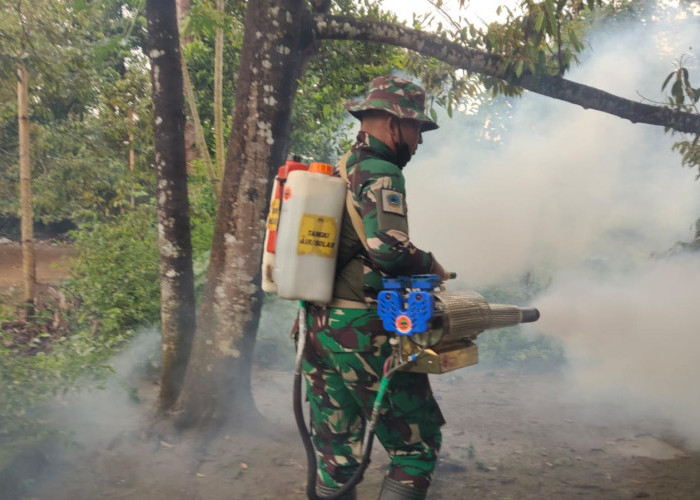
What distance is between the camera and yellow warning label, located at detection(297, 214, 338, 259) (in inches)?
107

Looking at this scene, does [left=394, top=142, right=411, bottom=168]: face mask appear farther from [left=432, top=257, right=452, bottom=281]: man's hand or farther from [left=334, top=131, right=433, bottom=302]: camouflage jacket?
[left=432, top=257, right=452, bottom=281]: man's hand

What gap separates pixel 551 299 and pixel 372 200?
246 inches

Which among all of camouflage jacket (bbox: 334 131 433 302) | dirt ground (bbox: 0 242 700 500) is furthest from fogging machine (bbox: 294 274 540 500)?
dirt ground (bbox: 0 242 700 500)

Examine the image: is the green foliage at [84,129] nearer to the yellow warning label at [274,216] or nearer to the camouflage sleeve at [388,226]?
the yellow warning label at [274,216]

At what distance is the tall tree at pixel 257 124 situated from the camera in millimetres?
4383

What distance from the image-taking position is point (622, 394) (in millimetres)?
6078

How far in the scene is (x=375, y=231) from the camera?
102 inches

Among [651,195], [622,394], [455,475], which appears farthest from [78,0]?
[651,195]

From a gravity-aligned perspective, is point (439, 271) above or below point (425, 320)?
above

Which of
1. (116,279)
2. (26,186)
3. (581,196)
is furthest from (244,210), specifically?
(581,196)

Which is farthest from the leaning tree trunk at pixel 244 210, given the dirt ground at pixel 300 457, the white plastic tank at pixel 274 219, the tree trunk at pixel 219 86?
the tree trunk at pixel 219 86

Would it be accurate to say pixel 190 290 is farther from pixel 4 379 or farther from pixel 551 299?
pixel 551 299

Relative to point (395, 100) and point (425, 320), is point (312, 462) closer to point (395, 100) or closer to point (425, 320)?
point (425, 320)

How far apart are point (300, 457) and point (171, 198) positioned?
2.14 meters
